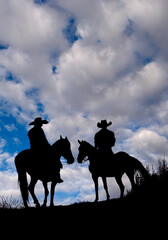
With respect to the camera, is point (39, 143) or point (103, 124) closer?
point (39, 143)

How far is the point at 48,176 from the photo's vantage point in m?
10.6

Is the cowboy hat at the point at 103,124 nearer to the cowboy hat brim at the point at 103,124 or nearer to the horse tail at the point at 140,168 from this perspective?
the cowboy hat brim at the point at 103,124

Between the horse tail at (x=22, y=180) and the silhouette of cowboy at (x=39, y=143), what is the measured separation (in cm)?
77

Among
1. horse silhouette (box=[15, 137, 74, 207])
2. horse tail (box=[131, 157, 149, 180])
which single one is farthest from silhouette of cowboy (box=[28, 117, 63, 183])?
horse tail (box=[131, 157, 149, 180])

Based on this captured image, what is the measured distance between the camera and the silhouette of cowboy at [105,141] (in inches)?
467

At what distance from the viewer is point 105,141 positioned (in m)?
12.0

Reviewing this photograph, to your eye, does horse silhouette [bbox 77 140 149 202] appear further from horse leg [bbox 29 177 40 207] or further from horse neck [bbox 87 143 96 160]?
horse leg [bbox 29 177 40 207]

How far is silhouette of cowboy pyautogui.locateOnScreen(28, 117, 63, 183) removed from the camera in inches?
422

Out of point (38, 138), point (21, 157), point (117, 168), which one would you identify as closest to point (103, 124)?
point (117, 168)

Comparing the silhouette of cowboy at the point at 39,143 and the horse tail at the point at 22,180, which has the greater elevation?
the silhouette of cowboy at the point at 39,143

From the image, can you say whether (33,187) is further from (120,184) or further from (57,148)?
(120,184)

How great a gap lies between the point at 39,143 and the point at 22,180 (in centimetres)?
170

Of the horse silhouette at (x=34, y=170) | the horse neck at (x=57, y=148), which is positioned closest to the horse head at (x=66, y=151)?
the horse neck at (x=57, y=148)

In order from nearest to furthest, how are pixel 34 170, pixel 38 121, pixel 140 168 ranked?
pixel 34 170 < pixel 140 168 < pixel 38 121
